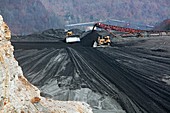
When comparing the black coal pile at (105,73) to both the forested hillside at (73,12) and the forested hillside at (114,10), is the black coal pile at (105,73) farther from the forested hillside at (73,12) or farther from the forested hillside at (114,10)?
the forested hillside at (114,10)

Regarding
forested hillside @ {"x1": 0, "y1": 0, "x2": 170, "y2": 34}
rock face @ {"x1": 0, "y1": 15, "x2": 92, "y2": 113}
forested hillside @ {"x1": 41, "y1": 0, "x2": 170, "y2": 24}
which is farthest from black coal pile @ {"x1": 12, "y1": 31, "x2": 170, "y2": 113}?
forested hillside @ {"x1": 41, "y1": 0, "x2": 170, "y2": 24}

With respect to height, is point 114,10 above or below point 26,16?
above

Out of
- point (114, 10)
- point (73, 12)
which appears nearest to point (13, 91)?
point (114, 10)

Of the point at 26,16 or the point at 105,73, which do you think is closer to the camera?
the point at 105,73

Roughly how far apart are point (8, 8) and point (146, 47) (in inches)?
2000

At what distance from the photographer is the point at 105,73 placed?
21500 millimetres

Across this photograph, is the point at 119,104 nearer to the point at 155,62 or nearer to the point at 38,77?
the point at 38,77

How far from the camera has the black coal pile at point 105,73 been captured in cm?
1623

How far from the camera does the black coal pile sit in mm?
16234

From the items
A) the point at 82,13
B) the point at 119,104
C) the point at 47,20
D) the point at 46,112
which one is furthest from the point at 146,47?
the point at 82,13

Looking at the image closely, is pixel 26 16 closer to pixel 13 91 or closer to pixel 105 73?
pixel 105 73

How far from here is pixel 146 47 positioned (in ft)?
102

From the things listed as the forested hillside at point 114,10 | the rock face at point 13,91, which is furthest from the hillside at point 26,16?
the rock face at point 13,91

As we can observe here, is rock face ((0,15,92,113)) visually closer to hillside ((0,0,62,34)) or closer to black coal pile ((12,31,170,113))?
black coal pile ((12,31,170,113))
